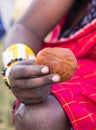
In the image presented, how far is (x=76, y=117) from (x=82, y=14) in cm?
63

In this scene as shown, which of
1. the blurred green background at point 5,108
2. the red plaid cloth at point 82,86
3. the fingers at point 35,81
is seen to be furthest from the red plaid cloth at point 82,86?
the blurred green background at point 5,108

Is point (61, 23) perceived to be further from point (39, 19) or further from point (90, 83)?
point (90, 83)

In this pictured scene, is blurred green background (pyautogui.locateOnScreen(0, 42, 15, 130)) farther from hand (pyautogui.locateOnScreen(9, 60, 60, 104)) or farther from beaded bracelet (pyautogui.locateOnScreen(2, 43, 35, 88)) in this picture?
hand (pyautogui.locateOnScreen(9, 60, 60, 104))

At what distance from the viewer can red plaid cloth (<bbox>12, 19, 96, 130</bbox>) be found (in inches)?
47.6

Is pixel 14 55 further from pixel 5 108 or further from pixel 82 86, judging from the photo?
pixel 5 108

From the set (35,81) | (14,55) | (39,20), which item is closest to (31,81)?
(35,81)

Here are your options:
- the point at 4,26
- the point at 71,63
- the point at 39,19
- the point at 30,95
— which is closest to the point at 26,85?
the point at 30,95

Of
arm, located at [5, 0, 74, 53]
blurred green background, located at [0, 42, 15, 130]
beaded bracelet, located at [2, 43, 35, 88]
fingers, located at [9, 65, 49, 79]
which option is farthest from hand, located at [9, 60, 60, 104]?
blurred green background, located at [0, 42, 15, 130]

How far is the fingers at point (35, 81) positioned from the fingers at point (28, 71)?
0.5 inches

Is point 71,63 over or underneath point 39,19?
A: underneath

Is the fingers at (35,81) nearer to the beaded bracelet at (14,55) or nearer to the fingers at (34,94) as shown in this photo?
the fingers at (34,94)

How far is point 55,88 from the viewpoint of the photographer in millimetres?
1310

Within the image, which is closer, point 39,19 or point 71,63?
point 71,63

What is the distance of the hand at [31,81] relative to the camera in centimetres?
111
